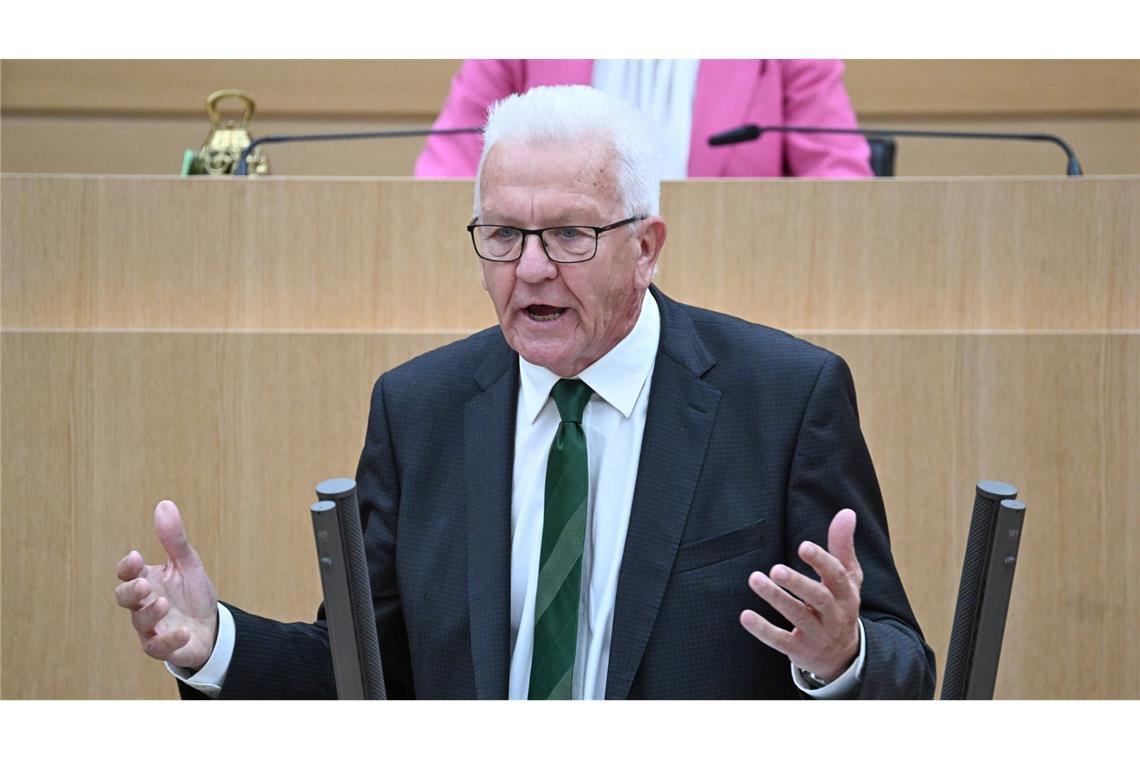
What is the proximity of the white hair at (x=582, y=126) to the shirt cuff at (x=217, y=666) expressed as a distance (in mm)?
533

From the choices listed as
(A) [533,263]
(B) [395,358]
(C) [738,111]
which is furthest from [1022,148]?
(A) [533,263]

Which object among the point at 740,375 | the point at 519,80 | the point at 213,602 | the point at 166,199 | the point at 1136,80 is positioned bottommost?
the point at 213,602

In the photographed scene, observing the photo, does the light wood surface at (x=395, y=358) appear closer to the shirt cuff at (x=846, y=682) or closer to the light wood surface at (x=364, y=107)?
the shirt cuff at (x=846, y=682)

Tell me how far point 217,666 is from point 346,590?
1.22ft

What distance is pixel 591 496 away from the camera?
1.63m

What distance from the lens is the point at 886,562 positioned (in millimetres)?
1564

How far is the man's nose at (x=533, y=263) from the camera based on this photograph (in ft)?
5.09

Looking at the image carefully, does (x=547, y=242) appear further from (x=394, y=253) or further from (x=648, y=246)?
(x=394, y=253)

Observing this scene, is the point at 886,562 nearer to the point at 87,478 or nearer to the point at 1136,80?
the point at 87,478

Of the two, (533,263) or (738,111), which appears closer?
(533,263)

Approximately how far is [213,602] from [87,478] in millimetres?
862

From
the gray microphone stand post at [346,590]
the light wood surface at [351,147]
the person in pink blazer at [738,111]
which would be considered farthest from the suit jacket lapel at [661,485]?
the light wood surface at [351,147]

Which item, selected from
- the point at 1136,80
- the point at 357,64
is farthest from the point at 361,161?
the point at 1136,80

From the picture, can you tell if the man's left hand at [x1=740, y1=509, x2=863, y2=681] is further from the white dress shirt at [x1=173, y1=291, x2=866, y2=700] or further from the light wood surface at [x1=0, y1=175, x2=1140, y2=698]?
the light wood surface at [x1=0, y1=175, x2=1140, y2=698]
